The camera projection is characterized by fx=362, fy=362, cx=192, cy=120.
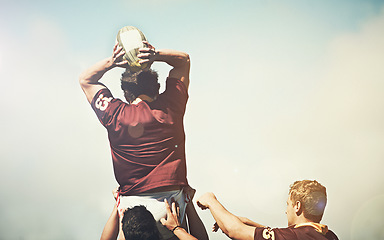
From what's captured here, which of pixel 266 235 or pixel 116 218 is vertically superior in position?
pixel 266 235

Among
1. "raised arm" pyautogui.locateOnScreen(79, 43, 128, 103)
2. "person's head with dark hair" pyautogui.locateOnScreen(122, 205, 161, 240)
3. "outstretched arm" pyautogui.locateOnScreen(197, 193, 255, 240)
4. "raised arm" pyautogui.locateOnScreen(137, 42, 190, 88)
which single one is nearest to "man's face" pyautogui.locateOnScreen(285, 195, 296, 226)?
"outstretched arm" pyautogui.locateOnScreen(197, 193, 255, 240)

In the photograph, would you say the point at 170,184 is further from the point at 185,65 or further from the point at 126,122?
the point at 185,65

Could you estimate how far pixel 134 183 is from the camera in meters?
3.84

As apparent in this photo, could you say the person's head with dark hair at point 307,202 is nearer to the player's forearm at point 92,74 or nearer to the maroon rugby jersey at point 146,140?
the maroon rugby jersey at point 146,140

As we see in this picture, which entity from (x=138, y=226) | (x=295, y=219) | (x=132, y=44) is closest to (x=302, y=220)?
(x=295, y=219)

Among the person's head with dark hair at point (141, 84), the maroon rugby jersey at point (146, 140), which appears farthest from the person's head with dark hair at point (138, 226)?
the person's head with dark hair at point (141, 84)

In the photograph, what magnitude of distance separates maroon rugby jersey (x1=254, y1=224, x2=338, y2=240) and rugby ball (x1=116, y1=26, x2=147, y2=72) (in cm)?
204

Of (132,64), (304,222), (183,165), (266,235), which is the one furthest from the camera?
(183,165)

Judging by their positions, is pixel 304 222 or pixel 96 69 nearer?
pixel 304 222

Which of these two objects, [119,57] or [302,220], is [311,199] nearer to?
[302,220]

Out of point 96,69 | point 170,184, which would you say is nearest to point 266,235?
point 170,184

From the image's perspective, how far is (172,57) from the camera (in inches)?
157

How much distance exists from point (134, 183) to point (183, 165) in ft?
1.83

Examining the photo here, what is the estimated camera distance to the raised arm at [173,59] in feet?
12.3
